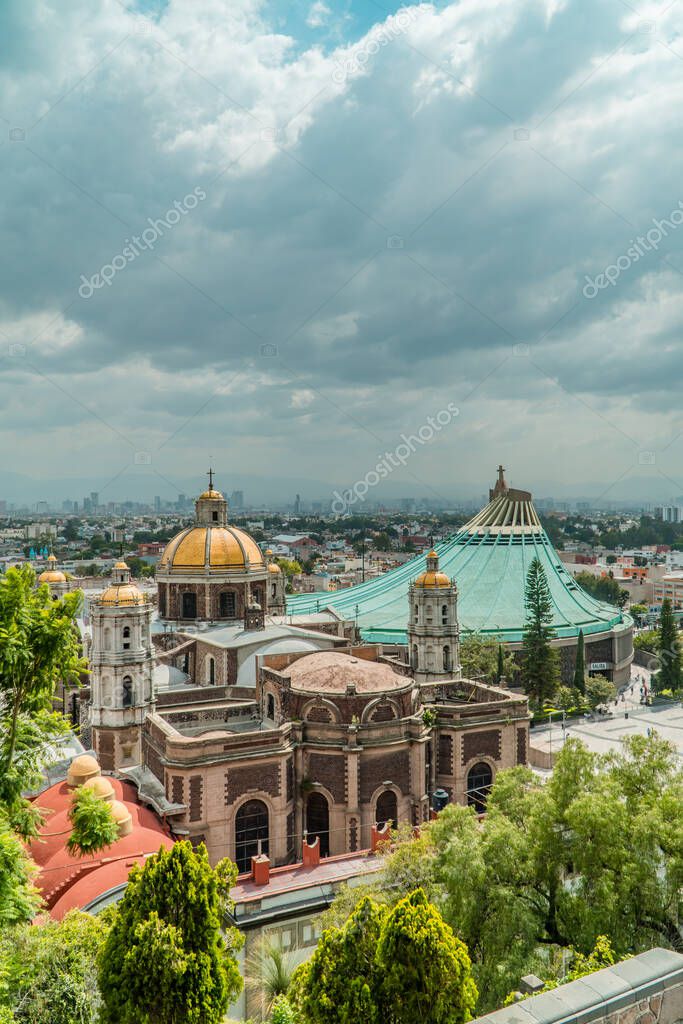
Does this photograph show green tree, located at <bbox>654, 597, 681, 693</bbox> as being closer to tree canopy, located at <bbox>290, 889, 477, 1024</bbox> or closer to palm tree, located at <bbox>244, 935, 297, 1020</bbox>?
palm tree, located at <bbox>244, 935, 297, 1020</bbox>

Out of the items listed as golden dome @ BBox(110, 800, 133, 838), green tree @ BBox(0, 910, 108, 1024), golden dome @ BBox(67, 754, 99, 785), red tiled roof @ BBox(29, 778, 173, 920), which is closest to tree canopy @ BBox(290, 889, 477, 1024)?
green tree @ BBox(0, 910, 108, 1024)

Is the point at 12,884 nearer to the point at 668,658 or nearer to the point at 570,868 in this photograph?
the point at 570,868

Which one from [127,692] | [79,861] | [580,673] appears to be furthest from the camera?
[580,673]

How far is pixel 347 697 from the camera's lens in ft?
67.7

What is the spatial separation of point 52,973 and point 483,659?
107 ft

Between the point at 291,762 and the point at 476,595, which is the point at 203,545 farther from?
the point at 476,595

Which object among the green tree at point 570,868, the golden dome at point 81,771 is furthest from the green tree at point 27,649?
the green tree at point 570,868

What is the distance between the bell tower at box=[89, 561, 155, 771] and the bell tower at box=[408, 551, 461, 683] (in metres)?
10.5

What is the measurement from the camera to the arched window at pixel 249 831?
19.8m

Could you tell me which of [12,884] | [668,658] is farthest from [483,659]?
[12,884]

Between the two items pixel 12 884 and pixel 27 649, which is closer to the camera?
pixel 12 884

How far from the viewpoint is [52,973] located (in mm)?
8969

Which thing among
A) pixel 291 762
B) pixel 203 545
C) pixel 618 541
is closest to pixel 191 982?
pixel 291 762

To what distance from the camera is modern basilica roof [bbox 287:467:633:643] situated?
45688mm
